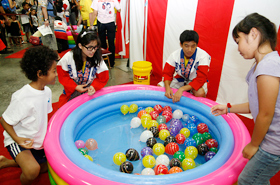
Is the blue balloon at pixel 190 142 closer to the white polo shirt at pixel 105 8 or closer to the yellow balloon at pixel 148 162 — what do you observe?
the yellow balloon at pixel 148 162

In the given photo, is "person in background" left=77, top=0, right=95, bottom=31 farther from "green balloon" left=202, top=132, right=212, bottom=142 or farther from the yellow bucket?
"green balloon" left=202, top=132, right=212, bottom=142

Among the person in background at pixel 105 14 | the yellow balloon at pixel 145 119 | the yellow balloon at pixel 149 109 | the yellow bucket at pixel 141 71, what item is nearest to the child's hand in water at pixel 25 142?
the yellow balloon at pixel 145 119

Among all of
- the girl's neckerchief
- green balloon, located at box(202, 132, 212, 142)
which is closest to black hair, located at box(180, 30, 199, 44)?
the girl's neckerchief

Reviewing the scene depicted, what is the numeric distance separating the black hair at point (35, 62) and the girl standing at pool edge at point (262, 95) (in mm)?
1381

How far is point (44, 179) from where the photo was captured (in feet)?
6.08

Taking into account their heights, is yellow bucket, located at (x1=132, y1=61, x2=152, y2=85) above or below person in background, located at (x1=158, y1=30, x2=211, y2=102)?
below

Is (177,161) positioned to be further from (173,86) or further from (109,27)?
(109,27)

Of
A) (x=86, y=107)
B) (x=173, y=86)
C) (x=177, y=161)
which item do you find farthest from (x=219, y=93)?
(x=86, y=107)

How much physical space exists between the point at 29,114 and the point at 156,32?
2887 mm

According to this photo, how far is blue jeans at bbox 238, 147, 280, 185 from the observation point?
117 cm

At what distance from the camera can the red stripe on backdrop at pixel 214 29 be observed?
282 centimetres

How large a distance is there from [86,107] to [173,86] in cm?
130

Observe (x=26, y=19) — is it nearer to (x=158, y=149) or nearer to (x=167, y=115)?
(x=167, y=115)

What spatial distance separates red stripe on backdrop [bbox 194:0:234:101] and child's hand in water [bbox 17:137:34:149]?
260 cm
